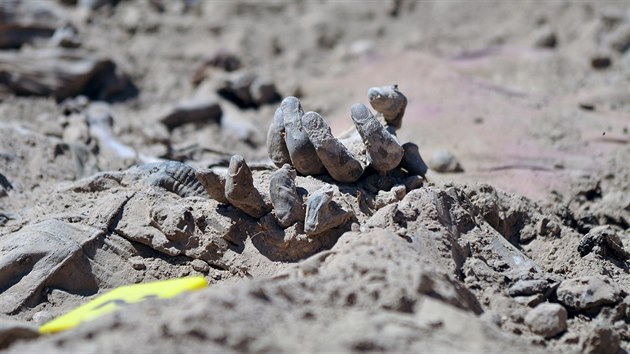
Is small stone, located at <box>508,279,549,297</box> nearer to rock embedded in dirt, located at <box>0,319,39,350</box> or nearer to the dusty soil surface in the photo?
the dusty soil surface

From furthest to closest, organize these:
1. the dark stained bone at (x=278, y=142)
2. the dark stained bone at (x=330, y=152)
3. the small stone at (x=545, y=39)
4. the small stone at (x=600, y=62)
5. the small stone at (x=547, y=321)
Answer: the small stone at (x=545, y=39) < the small stone at (x=600, y=62) < the dark stained bone at (x=278, y=142) < the dark stained bone at (x=330, y=152) < the small stone at (x=547, y=321)

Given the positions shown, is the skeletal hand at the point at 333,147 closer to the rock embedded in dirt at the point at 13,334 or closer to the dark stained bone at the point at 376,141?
the dark stained bone at the point at 376,141

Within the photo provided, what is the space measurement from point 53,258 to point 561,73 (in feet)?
17.0

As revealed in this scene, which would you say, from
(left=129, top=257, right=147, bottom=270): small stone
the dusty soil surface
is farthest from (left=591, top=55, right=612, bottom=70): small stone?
(left=129, top=257, right=147, bottom=270): small stone

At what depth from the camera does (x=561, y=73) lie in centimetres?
761

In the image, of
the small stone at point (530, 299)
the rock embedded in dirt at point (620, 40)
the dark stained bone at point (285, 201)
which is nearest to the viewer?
the small stone at point (530, 299)

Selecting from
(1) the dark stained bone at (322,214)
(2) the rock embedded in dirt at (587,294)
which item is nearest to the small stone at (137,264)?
(1) the dark stained bone at (322,214)

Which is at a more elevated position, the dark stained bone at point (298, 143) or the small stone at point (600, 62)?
the small stone at point (600, 62)

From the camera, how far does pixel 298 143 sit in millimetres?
3861

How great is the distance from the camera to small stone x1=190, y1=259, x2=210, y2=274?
365cm

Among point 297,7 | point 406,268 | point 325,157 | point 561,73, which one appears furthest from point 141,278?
point 297,7

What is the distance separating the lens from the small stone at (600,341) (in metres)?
2.99

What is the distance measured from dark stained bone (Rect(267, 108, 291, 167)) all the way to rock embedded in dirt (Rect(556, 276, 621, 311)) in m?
1.34

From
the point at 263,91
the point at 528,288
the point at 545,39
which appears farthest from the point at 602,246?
the point at 545,39
